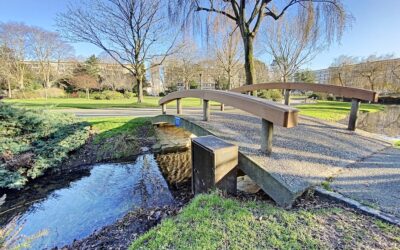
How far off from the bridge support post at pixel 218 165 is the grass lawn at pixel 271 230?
59cm

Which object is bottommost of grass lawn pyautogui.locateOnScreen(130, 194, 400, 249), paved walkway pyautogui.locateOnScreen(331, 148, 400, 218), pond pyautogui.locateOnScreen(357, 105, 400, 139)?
pond pyautogui.locateOnScreen(357, 105, 400, 139)

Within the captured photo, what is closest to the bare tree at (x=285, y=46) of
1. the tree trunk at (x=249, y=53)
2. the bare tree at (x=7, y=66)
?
the tree trunk at (x=249, y=53)

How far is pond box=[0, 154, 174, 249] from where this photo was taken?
3.80 m

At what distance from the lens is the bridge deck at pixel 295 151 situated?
8.64 ft

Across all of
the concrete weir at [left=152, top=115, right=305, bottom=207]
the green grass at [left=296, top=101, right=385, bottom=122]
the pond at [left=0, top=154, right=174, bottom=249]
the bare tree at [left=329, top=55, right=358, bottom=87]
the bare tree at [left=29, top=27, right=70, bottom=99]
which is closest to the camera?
the concrete weir at [left=152, top=115, right=305, bottom=207]

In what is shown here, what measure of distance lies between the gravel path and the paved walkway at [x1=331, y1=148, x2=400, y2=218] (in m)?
0.14

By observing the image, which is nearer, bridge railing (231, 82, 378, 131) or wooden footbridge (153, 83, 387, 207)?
wooden footbridge (153, 83, 387, 207)

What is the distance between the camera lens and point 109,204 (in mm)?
4477

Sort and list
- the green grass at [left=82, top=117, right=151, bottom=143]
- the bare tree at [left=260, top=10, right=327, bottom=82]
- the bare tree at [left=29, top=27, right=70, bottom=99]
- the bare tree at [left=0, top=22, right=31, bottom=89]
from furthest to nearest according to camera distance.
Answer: the bare tree at [left=29, top=27, right=70, bottom=99] < the bare tree at [left=0, top=22, right=31, bottom=89] < the bare tree at [left=260, top=10, right=327, bottom=82] < the green grass at [left=82, top=117, right=151, bottom=143]

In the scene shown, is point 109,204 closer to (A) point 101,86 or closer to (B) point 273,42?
(B) point 273,42

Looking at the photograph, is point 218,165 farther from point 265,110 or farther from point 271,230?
point 271,230

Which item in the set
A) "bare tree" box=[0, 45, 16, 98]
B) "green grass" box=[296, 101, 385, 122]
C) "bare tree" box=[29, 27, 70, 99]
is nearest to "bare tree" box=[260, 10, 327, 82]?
"green grass" box=[296, 101, 385, 122]

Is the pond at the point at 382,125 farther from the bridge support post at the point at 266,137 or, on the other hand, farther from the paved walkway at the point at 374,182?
the bridge support post at the point at 266,137

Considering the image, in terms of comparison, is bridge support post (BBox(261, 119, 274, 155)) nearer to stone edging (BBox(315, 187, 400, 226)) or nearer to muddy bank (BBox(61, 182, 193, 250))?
stone edging (BBox(315, 187, 400, 226))
